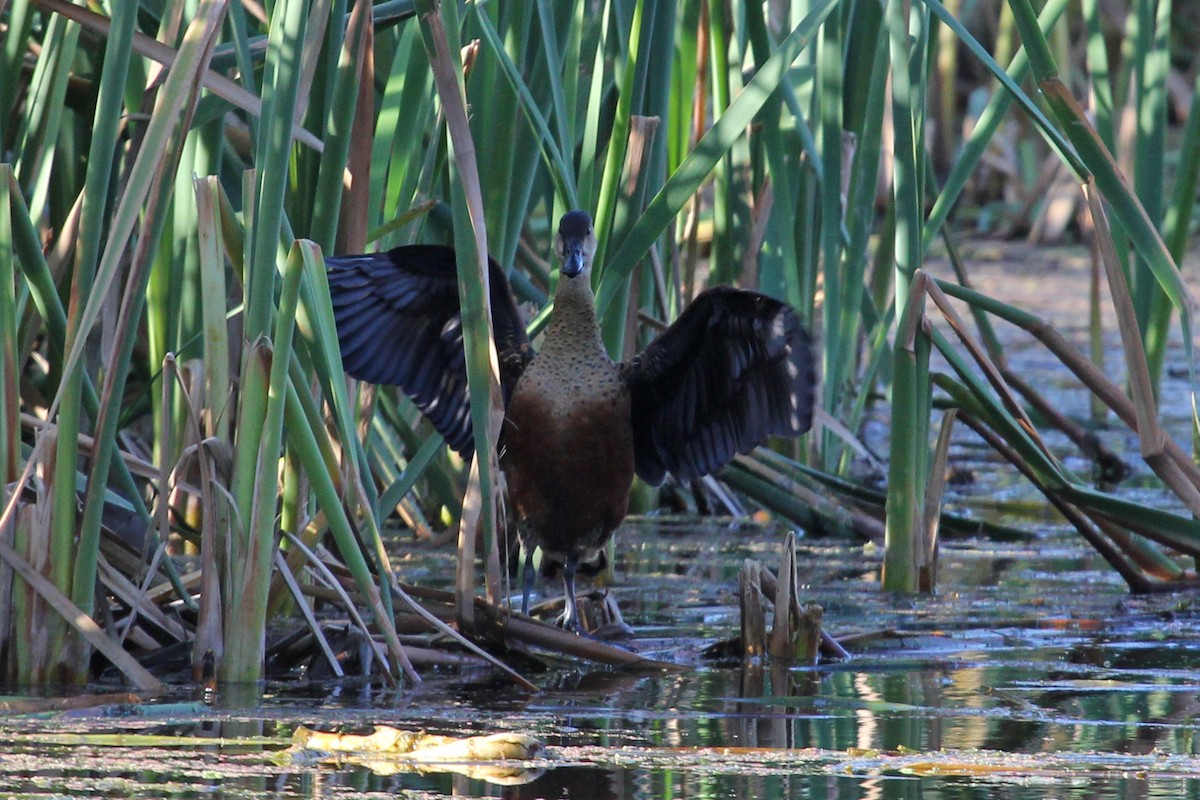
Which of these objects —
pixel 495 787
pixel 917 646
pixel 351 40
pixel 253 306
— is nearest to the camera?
pixel 495 787

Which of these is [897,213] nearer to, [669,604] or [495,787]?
[669,604]

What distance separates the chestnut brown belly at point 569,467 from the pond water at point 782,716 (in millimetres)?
210

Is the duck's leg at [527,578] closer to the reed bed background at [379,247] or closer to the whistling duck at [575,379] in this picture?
the whistling duck at [575,379]

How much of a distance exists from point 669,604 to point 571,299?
0.70 metres

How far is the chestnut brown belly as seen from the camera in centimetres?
360

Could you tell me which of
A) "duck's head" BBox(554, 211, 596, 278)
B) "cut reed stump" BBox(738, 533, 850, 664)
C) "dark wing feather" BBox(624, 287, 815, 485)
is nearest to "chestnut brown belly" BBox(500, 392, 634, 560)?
"dark wing feather" BBox(624, 287, 815, 485)

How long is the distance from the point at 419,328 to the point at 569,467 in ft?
1.37

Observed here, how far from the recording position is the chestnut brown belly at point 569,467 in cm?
360

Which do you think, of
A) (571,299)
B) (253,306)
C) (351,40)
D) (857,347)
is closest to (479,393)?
(253,306)

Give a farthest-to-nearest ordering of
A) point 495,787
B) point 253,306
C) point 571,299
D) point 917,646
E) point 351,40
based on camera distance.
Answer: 1. point 571,299
2. point 917,646
3. point 351,40
4. point 253,306
5. point 495,787

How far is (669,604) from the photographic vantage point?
3.74m

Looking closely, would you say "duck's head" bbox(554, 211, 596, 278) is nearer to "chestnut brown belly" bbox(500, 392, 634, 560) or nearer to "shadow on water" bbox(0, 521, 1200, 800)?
"chestnut brown belly" bbox(500, 392, 634, 560)

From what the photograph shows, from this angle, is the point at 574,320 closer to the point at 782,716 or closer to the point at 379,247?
the point at 379,247

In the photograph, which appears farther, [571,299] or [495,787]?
[571,299]
